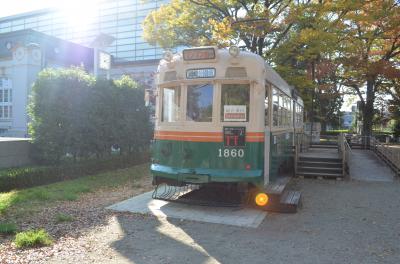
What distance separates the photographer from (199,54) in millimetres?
8289

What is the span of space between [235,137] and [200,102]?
40.0 inches

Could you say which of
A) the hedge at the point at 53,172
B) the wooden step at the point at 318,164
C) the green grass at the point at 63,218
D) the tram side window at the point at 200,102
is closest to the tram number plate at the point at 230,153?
the tram side window at the point at 200,102

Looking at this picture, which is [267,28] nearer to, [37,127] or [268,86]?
[268,86]

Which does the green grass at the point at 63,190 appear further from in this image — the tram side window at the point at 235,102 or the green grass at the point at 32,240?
the tram side window at the point at 235,102

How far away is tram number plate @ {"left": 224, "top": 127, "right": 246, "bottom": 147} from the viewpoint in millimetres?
7922

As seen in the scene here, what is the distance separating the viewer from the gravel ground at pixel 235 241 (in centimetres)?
536

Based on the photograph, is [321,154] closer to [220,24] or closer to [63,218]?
[220,24]

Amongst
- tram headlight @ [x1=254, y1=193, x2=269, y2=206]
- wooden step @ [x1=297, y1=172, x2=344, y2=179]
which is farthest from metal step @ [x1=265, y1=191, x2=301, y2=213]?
wooden step @ [x1=297, y1=172, x2=344, y2=179]

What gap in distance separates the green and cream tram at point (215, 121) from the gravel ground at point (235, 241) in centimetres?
109

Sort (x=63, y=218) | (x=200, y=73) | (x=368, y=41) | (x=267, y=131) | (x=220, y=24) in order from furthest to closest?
1. (x=368, y=41)
2. (x=220, y=24)
3. (x=267, y=131)
4. (x=200, y=73)
5. (x=63, y=218)

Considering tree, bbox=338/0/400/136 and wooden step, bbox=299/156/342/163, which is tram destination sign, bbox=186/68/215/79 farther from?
tree, bbox=338/0/400/136

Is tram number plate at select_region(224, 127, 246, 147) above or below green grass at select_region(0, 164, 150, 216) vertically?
above

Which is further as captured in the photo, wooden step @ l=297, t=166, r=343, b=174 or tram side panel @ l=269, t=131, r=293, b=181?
wooden step @ l=297, t=166, r=343, b=174

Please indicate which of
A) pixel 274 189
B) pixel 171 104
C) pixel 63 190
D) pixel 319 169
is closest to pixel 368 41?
pixel 319 169
